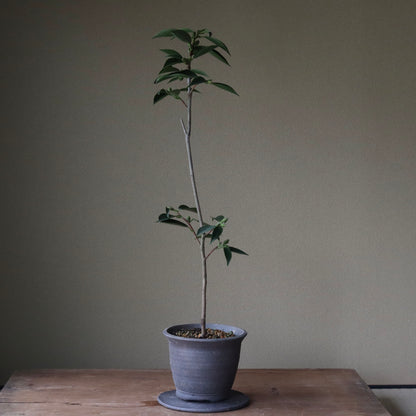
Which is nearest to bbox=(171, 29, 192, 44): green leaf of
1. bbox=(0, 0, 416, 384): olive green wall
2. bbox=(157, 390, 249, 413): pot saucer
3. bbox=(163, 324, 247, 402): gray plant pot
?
bbox=(0, 0, 416, 384): olive green wall

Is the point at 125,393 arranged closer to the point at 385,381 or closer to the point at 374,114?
the point at 385,381

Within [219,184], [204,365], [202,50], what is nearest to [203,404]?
[204,365]

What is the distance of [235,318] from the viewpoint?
6.38 ft

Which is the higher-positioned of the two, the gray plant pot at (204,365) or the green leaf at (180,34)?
the green leaf at (180,34)

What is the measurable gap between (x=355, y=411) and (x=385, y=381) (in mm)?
545

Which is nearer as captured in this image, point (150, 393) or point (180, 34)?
point (180, 34)

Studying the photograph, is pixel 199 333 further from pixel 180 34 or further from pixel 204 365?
pixel 180 34

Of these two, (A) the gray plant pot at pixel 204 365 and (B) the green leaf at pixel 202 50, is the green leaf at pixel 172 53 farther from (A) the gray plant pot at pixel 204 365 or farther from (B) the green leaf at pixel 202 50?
(A) the gray plant pot at pixel 204 365

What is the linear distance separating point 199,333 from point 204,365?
124 mm

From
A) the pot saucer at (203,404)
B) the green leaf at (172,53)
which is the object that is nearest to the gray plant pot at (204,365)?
the pot saucer at (203,404)

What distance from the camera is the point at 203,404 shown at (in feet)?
4.81

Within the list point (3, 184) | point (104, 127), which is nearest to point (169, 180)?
point (104, 127)

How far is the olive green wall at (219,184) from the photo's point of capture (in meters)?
1.93

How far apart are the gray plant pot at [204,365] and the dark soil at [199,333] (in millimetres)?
46
